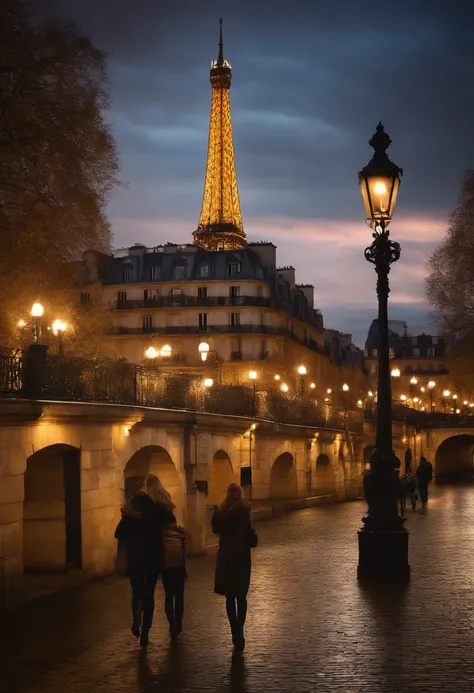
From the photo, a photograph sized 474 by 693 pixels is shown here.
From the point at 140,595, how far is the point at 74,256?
1836 centimetres

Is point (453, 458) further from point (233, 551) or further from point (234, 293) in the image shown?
point (233, 551)

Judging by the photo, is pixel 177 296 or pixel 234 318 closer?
pixel 234 318

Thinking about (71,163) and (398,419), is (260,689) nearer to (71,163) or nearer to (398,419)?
(71,163)

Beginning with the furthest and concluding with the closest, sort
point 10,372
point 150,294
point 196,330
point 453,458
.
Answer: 1. point 453,458
2. point 150,294
3. point 196,330
4. point 10,372

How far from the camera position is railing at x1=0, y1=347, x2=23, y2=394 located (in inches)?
735

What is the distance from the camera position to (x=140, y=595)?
14.1 metres

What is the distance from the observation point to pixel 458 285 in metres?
49.4

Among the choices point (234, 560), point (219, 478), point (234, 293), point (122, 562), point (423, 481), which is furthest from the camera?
point (234, 293)

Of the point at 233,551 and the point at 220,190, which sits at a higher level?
the point at 220,190

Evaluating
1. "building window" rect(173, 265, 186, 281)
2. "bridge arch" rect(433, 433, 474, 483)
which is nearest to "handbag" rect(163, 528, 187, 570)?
"building window" rect(173, 265, 186, 281)

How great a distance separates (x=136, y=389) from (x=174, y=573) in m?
11.9

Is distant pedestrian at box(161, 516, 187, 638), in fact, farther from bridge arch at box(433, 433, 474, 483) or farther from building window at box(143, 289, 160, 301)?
bridge arch at box(433, 433, 474, 483)

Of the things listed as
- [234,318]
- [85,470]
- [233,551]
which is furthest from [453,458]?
[233,551]

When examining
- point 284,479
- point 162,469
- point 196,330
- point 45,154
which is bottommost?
point 284,479
